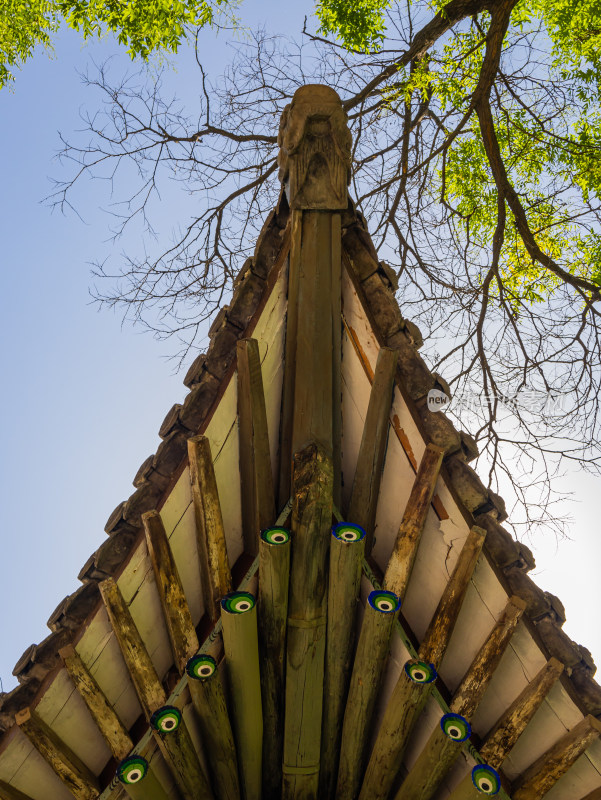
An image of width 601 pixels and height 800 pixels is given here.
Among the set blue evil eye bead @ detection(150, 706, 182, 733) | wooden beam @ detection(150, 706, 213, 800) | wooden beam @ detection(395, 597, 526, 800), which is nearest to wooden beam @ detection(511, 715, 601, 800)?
wooden beam @ detection(395, 597, 526, 800)

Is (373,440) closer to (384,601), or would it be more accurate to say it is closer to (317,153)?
→ (384,601)

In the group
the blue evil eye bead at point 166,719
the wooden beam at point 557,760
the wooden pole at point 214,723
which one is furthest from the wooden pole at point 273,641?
the wooden beam at point 557,760

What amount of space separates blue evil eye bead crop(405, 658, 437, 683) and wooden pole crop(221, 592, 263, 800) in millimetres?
636

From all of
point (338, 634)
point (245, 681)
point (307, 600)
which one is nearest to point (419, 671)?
point (338, 634)

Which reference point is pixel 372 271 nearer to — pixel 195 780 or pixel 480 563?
pixel 480 563

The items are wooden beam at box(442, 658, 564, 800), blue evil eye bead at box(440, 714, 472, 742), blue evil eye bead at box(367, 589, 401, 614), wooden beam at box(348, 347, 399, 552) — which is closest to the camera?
blue evil eye bead at box(440, 714, 472, 742)

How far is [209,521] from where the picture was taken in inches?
106

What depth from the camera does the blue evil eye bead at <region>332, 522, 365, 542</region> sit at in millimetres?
2455

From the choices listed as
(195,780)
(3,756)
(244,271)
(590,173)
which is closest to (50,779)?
(3,756)

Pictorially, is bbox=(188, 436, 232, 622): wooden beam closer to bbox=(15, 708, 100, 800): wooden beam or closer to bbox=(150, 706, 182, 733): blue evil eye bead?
bbox=(150, 706, 182, 733): blue evil eye bead

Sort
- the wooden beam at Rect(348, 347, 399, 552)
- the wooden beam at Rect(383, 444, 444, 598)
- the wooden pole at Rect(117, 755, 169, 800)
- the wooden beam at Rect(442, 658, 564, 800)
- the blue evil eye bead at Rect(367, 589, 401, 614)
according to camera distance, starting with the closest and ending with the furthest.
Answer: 1. the wooden pole at Rect(117, 755, 169, 800)
2. the blue evil eye bead at Rect(367, 589, 401, 614)
3. the wooden beam at Rect(442, 658, 564, 800)
4. the wooden beam at Rect(383, 444, 444, 598)
5. the wooden beam at Rect(348, 347, 399, 552)

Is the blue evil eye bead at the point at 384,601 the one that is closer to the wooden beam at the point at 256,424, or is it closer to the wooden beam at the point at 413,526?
the wooden beam at the point at 413,526

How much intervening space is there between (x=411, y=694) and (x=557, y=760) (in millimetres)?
794

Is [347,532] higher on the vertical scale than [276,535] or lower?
higher
